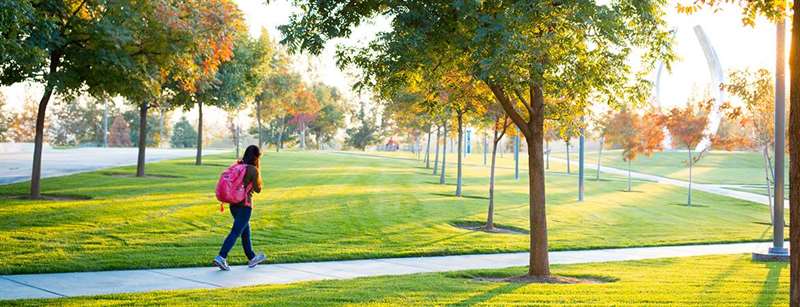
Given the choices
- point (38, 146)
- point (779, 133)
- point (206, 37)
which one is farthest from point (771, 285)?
point (38, 146)

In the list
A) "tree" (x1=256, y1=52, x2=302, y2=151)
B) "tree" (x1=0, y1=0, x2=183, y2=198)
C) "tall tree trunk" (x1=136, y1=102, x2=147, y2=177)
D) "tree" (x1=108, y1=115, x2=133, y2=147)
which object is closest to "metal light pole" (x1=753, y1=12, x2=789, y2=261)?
"tree" (x1=0, y1=0, x2=183, y2=198)

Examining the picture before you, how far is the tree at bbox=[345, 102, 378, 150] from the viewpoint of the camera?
354 ft

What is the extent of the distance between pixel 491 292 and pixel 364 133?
97439 mm

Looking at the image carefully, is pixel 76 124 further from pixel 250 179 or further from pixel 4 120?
pixel 250 179

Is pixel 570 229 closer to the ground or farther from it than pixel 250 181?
closer to the ground

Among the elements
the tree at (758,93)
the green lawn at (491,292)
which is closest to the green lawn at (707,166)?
the tree at (758,93)

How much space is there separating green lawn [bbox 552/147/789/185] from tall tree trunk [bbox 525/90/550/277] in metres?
52.8

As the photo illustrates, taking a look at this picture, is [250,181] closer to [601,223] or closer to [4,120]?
[601,223]

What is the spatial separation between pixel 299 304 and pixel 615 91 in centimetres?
645

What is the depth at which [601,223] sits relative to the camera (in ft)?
82.2

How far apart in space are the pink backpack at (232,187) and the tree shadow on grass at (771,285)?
7.07 meters

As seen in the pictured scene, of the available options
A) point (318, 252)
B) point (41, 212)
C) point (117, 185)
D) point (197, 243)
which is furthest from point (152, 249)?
point (117, 185)

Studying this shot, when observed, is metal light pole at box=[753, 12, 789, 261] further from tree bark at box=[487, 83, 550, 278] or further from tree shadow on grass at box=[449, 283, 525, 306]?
tree shadow on grass at box=[449, 283, 525, 306]

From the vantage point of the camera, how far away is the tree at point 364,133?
107938 millimetres
